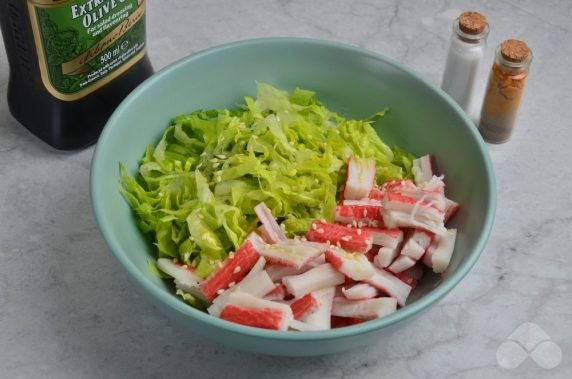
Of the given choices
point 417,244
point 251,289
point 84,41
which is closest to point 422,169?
point 417,244

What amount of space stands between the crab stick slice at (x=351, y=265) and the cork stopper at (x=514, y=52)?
52 cm

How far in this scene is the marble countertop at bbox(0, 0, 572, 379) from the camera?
141cm

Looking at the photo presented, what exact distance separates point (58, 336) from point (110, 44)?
0.52 metres

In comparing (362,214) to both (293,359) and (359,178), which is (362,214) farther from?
(293,359)

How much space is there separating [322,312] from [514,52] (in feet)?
2.07

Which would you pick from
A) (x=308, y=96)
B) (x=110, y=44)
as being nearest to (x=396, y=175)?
(x=308, y=96)

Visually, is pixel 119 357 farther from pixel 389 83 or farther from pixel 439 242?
pixel 389 83

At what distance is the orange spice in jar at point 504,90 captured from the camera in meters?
1.64

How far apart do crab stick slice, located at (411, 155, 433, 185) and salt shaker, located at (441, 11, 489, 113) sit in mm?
243

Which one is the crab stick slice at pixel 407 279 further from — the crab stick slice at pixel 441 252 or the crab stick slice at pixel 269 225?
the crab stick slice at pixel 269 225

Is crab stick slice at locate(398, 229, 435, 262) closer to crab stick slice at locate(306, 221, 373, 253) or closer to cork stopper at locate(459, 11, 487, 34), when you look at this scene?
crab stick slice at locate(306, 221, 373, 253)

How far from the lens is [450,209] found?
4.90 ft

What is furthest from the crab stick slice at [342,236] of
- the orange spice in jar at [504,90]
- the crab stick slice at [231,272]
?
the orange spice in jar at [504,90]

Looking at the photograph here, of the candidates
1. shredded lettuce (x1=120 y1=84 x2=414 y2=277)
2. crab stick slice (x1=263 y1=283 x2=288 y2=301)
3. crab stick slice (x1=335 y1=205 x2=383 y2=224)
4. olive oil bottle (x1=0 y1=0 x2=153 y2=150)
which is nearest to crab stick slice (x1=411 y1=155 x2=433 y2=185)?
shredded lettuce (x1=120 y1=84 x2=414 y2=277)
